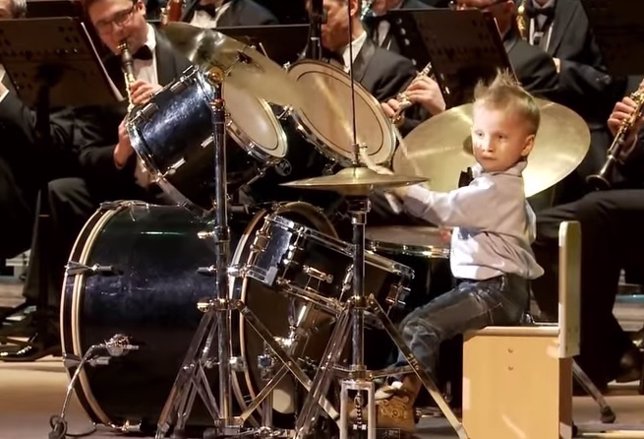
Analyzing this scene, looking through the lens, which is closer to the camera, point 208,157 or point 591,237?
point 208,157

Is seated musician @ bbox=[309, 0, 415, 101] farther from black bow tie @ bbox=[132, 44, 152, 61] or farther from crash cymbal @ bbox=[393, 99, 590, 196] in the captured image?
crash cymbal @ bbox=[393, 99, 590, 196]

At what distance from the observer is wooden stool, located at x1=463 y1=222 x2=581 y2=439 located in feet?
12.0

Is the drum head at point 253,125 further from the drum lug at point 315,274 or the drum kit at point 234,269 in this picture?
the drum lug at point 315,274

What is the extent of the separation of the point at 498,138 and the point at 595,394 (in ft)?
3.01

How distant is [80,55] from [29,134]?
→ 3.48ft

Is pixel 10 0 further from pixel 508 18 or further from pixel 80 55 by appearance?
pixel 508 18

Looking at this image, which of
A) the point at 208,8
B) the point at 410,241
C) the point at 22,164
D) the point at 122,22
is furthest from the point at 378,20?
the point at 410,241

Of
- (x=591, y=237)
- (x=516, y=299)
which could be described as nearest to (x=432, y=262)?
(x=591, y=237)

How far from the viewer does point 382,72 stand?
17.8 ft

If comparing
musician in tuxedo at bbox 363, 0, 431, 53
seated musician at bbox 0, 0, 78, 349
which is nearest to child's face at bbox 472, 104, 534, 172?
musician in tuxedo at bbox 363, 0, 431, 53

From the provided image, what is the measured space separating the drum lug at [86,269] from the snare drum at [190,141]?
339mm

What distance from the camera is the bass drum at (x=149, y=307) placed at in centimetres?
414

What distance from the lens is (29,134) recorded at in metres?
6.05

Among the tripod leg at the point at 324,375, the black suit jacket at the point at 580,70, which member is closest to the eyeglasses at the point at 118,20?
the black suit jacket at the point at 580,70
